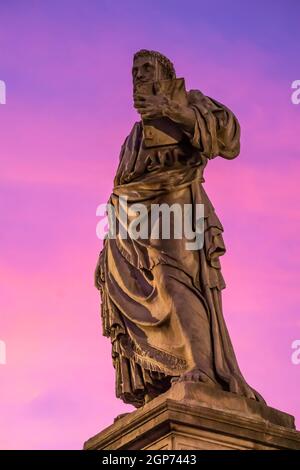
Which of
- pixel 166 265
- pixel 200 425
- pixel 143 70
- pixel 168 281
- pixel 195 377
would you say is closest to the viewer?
pixel 200 425

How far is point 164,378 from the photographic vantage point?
47.5 feet

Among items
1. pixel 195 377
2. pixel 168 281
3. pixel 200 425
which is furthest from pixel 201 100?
pixel 200 425

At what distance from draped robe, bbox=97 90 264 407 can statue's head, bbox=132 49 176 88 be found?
1.61 feet

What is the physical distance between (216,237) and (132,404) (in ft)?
7.32

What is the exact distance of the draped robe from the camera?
1445 centimetres

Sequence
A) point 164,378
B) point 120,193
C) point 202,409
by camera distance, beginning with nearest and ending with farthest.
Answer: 1. point 202,409
2. point 164,378
3. point 120,193

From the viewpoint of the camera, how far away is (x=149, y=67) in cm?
1599

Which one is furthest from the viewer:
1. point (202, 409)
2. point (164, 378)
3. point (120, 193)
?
point (120, 193)

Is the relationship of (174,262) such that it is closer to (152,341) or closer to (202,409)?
(152,341)

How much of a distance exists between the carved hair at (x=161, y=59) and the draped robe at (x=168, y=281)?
0.48 metres

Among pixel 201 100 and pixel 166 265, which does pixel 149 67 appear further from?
pixel 166 265

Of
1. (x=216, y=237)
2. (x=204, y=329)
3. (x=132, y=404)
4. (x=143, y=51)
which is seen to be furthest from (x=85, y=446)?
(x=143, y=51)

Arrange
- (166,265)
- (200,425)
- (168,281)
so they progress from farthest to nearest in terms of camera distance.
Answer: (166,265) < (168,281) < (200,425)

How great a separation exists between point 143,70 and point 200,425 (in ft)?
16.4
